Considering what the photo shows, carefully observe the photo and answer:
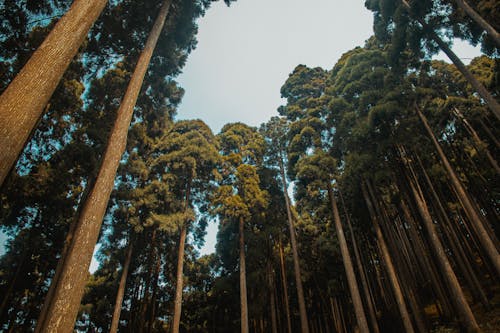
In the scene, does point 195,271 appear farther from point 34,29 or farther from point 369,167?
point 34,29

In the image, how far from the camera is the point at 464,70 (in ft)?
25.9

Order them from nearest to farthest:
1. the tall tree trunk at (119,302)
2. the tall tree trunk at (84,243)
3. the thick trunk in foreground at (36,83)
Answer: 1. the thick trunk in foreground at (36,83)
2. the tall tree trunk at (84,243)
3. the tall tree trunk at (119,302)

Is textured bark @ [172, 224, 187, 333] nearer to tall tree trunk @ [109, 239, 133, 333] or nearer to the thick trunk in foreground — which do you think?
tall tree trunk @ [109, 239, 133, 333]

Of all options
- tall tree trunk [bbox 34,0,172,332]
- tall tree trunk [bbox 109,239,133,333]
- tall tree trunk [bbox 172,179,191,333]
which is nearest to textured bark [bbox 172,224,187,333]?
tall tree trunk [bbox 172,179,191,333]

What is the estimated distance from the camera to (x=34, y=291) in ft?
42.1

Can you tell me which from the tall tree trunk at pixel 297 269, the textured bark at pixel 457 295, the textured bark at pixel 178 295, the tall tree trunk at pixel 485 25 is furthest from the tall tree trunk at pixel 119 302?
the tall tree trunk at pixel 485 25

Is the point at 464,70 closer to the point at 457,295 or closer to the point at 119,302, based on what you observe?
the point at 457,295

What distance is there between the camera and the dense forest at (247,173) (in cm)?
750

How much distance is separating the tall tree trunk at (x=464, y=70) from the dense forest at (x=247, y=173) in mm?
54

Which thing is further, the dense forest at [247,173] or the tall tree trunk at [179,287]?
the tall tree trunk at [179,287]

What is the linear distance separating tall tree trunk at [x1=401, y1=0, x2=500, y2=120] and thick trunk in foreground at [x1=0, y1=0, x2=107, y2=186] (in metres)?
10.1

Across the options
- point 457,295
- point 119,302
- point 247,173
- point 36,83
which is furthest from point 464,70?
point 119,302

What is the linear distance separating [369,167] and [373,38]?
26.3ft

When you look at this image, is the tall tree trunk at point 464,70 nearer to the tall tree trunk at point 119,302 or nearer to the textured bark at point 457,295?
the textured bark at point 457,295
